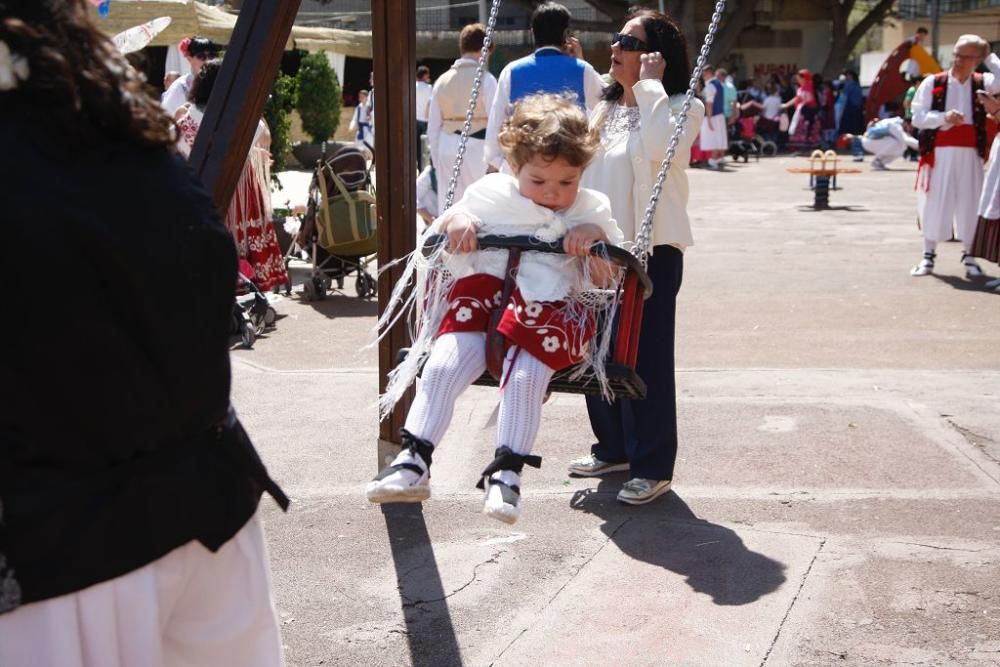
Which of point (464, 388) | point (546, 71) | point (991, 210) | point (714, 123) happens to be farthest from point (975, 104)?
point (714, 123)

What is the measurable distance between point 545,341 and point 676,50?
1638 mm

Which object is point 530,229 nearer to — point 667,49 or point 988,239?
point 667,49

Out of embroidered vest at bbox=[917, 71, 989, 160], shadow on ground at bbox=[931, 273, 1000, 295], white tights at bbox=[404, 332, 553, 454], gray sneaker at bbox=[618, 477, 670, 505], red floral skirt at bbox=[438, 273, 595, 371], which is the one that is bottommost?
shadow on ground at bbox=[931, 273, 1000, 295]

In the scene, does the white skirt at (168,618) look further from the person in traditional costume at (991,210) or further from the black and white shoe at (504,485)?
the person in traditional costume at (991,210)

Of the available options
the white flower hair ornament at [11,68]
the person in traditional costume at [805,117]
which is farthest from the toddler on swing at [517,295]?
the person in traditional costume at [805,117]

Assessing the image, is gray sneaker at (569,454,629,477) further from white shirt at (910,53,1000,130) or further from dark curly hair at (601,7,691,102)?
white shirt at (910,53,1000,130)

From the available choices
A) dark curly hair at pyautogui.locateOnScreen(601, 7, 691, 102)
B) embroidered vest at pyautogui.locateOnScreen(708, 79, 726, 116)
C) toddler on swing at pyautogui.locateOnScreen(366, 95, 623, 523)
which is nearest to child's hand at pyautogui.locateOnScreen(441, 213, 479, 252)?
toddler on swing at pyautogui.locateOnScreen(366, 95, 623, 523)

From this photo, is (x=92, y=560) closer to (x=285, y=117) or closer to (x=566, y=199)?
(x=566, y=199)

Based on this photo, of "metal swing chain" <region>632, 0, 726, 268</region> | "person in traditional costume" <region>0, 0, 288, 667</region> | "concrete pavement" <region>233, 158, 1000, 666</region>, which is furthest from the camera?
"metal swing chain" <region>632, 0, 726, 268</region>

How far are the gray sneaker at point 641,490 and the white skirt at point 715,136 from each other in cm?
2118

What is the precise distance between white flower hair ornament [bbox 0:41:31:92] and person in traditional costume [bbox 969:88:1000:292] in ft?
32.6

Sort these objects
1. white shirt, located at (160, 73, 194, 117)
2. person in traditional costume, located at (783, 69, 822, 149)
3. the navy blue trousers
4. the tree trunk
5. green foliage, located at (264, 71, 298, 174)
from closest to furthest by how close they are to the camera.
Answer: the navy blue trousers
white shirt, located at (160, 73, 194, 117)
green foliage, located at (264, 71, 298, 174)
person in traditional costume, located at (783, 69, 822, 149)
the tree trunk

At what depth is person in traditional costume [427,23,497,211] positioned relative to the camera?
9.80 metres

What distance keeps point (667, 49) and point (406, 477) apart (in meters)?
2.16
